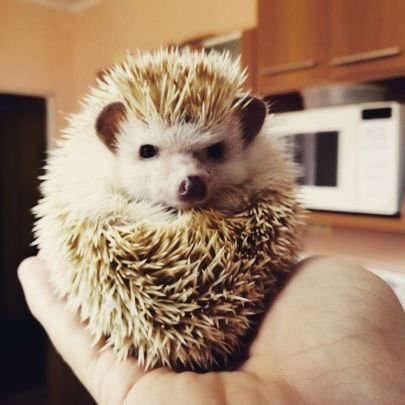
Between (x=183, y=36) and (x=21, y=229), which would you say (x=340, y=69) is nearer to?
(x=183, y=36)

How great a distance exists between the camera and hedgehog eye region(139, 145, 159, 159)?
777 mm

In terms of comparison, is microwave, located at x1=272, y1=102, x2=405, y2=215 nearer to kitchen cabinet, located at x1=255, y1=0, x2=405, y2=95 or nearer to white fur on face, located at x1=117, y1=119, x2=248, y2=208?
kitchen cabinet, located at x1=255, y1=0, x2=405, y2=95

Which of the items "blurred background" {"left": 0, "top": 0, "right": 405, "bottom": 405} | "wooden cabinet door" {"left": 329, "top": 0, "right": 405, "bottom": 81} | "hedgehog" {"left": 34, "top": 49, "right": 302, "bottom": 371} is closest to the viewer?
"hedgehog" {"left": 34, "top": 49, "right": 302, "bottom": 371}

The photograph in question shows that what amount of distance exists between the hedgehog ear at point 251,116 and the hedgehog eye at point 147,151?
0.51ft

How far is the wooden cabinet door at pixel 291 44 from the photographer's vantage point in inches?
73.7

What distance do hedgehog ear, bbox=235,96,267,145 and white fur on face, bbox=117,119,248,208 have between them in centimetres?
2

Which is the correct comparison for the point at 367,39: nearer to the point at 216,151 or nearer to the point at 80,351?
the point at 216,151

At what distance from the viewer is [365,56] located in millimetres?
1722

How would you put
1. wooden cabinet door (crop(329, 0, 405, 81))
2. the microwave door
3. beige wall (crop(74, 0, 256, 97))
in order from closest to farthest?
wooden cabinet door (crop(329, 0, 405, 81))
the microwave door
beige wall (crop(74, 0, 256, 97))

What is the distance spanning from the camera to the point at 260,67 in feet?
6.83

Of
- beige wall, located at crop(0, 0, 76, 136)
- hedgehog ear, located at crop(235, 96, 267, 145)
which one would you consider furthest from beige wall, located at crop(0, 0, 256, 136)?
hedgehog ear, located at crop(235, 96, 267, 145)

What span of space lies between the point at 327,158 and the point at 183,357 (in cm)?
138

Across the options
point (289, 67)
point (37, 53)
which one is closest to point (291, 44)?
point (289, 67)

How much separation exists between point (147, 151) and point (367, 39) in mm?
1244
